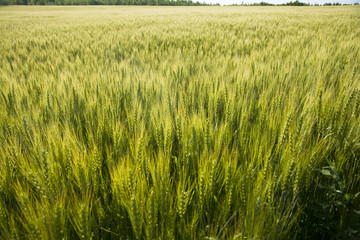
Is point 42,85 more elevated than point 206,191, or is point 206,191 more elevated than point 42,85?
point 42,85

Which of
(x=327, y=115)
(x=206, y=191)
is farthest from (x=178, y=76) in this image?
(x=206, y=191)

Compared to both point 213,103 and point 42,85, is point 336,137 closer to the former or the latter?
point 213,103

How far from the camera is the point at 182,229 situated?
2.27ft

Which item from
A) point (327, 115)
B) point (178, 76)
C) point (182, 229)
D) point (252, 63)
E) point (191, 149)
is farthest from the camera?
point (252, 63)

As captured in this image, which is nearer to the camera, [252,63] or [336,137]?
[336,137]

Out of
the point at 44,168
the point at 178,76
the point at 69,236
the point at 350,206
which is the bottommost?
the point at 69,236

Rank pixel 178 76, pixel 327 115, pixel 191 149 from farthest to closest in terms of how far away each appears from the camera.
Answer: pixel 178 76, pixel 327 115, pixel 191 149

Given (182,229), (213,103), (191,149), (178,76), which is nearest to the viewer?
(182,229)

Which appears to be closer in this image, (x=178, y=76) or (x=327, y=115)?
(x=327, y=115)

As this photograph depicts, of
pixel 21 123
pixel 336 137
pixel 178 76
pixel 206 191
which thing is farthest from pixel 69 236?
pixel 178 76

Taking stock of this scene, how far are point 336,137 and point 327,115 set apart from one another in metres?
0.16

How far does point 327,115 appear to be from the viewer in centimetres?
110

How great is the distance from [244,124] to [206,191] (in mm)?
577

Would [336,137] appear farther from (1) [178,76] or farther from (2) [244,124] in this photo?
Answer: (1) [178,76]
